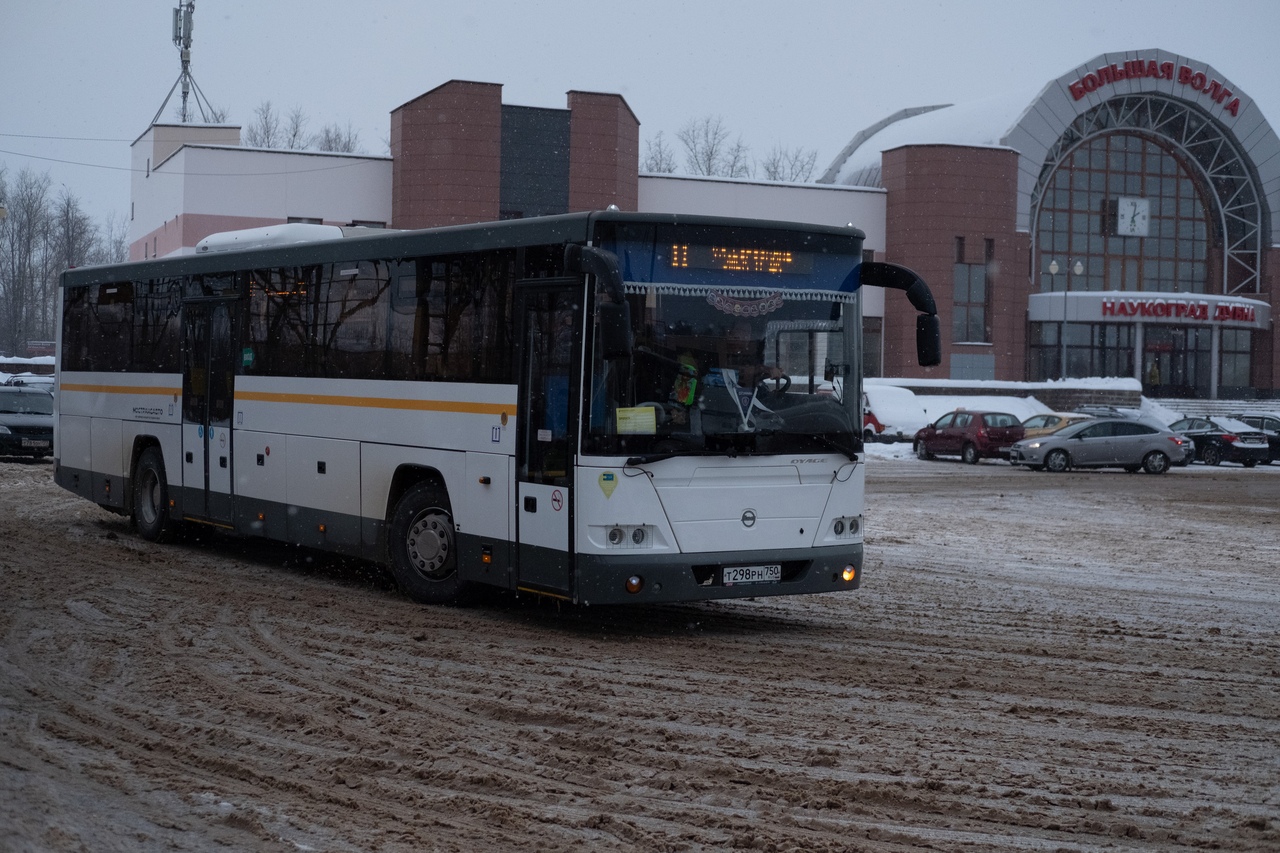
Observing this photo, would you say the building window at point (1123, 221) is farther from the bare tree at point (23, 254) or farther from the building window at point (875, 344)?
the bare tree at point (23, 254)

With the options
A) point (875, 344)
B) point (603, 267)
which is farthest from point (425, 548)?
point (875, 344)

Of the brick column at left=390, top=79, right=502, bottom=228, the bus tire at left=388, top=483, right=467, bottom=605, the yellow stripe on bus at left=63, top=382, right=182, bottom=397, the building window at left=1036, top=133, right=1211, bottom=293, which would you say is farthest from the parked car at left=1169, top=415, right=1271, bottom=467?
the bus tire at left=388, top=483, right=467, bottom=605

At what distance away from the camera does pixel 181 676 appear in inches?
340

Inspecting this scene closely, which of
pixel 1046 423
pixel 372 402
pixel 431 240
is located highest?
pixel 431 240

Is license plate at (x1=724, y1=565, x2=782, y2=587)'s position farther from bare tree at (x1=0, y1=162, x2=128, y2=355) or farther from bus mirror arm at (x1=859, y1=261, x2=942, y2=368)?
bare tree at (x1=0, y1=162, x2=128, y2=355)

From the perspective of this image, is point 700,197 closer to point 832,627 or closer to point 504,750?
point 832,627

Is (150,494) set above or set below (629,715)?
above

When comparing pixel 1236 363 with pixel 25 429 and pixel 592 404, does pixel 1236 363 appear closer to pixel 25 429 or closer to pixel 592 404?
pixel 25 429

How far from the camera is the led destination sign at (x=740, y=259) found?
10.2 meters

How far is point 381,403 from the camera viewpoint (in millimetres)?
12234

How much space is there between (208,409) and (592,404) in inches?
250

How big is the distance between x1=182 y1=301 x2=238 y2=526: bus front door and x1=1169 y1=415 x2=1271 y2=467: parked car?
32818 millimetres

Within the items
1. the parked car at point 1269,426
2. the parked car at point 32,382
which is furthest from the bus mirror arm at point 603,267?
the parked car at point 1269,426

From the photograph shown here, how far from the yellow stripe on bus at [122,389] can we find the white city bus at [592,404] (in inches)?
118
